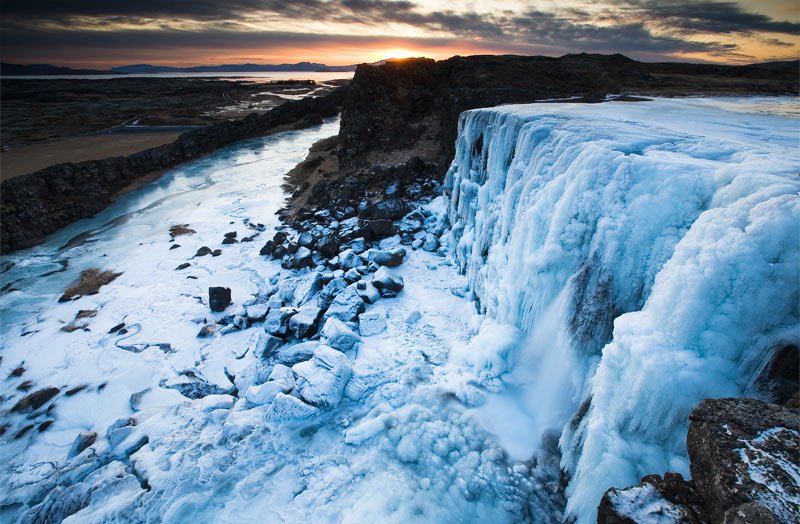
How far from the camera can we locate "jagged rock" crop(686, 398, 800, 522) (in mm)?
2082

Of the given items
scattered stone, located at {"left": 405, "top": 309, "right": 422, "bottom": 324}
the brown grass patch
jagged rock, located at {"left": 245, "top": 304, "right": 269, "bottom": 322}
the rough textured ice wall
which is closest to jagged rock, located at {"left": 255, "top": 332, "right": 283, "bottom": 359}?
jagged rock, located at {"left": 245, "top": 304, "right": 269, "bottom": 322}

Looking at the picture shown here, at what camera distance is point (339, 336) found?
8117mm

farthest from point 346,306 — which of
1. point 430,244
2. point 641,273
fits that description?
point 641,273

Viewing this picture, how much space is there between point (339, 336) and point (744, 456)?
22.4 feet

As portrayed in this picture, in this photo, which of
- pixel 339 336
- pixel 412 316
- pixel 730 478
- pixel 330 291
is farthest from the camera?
pixel 330 291

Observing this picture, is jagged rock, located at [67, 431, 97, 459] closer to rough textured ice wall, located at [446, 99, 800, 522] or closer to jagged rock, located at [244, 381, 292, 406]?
jagged rock, located at [244, 381, 292, 406]

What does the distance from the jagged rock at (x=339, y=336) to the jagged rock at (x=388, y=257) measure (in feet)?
11.6

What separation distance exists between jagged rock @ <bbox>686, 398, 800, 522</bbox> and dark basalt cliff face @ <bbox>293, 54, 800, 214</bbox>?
15314mm

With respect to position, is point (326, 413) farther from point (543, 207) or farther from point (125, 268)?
point (125, 268)

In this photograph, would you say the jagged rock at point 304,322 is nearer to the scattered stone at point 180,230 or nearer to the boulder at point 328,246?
the boulder at point 328,246

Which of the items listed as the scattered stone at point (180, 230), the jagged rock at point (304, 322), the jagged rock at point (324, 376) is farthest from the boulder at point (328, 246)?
the scattered stone at point (180, 230)

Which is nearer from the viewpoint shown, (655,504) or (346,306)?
(655,504)

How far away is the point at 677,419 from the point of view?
3.35 metres

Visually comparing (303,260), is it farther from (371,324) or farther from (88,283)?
(88,283)
